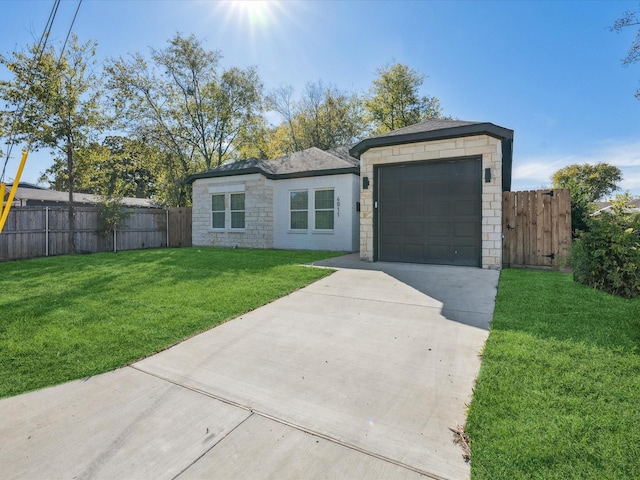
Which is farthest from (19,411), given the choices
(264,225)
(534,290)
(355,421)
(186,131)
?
(186,131)

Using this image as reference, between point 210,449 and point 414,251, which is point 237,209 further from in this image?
point 210,449

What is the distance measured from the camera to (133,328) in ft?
12.8

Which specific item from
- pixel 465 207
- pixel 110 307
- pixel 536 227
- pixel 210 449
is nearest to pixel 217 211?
pixel 110 307

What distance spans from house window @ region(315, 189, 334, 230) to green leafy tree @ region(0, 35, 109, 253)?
9.08 meters

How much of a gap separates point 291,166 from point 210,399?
37.2ft

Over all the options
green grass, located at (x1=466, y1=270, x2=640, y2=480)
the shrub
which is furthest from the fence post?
the shrub

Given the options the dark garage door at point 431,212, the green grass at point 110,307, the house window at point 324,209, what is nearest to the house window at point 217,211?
the house window at point 324,209

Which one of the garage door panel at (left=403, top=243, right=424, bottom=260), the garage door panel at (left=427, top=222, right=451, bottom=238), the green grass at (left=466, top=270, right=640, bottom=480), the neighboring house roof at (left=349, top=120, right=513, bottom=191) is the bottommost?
the green grass at (left=466, top=270, right=640, bottom=480)

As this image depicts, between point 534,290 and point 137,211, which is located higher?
point 137,211

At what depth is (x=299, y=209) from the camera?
12445 mm

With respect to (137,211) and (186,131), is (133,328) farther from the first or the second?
(186,131)

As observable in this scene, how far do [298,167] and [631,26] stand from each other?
11196 mm

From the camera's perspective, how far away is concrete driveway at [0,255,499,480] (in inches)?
71.4

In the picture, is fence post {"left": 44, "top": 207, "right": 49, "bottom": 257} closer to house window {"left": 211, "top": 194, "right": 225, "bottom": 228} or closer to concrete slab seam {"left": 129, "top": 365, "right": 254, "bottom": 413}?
house window {"left": 211, "top": 194, "right": 225, "bottom": 228}
